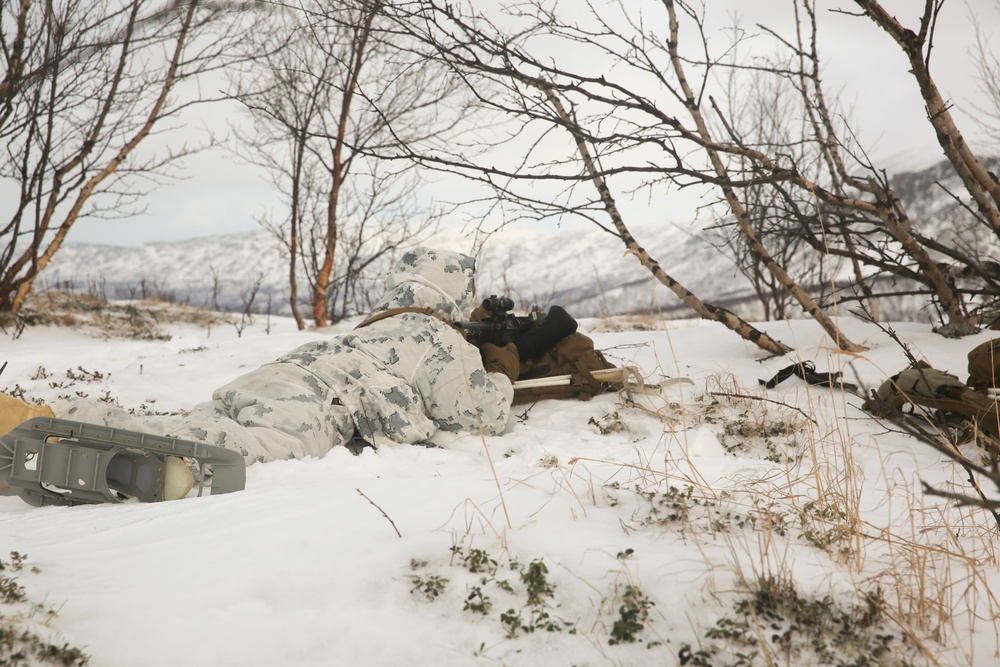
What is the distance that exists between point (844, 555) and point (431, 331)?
8.72 feet

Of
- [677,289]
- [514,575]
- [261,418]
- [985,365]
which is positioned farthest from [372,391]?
[985,365]

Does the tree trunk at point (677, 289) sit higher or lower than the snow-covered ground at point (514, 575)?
higher

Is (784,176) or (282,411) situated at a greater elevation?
(784,176)

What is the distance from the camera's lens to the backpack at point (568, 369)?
4.48 m

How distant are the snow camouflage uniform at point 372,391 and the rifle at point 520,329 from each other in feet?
0.74

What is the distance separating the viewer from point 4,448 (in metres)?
2.36

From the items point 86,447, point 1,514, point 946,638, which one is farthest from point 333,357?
point 946,638

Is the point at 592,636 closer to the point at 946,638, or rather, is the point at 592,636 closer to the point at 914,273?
the point at 946,638

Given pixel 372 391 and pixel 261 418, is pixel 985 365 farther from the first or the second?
pixel 261 418

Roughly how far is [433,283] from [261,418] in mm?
1581

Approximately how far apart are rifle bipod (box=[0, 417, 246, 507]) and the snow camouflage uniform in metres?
0.20

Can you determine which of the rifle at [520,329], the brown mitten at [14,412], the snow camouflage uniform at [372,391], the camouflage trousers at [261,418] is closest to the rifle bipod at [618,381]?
the rifle at [520,329]

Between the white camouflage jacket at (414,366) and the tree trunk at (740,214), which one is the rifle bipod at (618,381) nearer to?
the white camouflage jacket at (414,366)

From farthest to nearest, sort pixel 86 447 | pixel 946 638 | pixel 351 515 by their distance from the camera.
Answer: pixel 86 447 < pixel 351 515 < pixel 946 638
